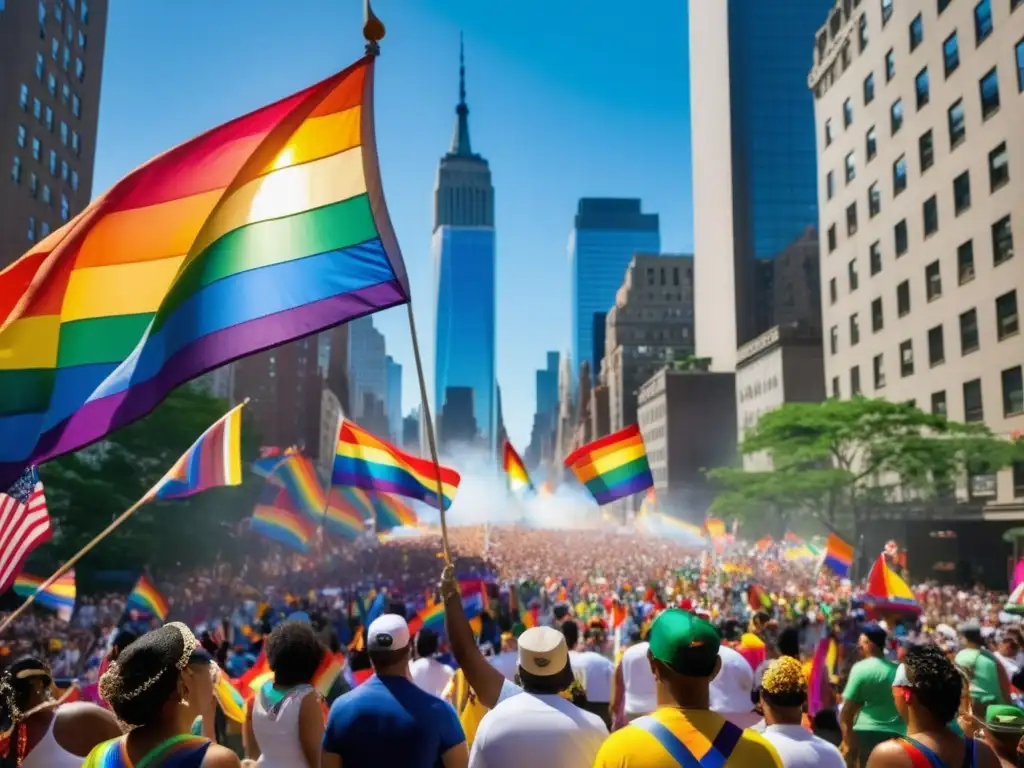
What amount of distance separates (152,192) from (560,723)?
435 cm

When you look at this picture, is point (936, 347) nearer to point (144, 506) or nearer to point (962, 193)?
point (962, 193)

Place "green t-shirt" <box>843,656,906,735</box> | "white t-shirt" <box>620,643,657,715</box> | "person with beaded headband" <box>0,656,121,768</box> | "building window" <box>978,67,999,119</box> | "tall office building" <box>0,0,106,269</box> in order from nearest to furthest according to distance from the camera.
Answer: "person with beaded headband" <box>0,656,121,768</box> → "green t-shirt" <box>843,656,906,735</box> → "white t-shirt" <box>620,643,657,715</box> → "building window" <box>978,67,999,119</box> → "tall office building" <box>0,0,106,269</box>

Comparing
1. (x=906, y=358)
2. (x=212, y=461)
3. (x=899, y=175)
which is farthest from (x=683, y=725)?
(x=899, y=175)

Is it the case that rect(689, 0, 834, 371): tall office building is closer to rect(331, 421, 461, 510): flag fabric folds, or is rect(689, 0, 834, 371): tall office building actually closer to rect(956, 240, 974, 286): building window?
rect(956, 240, 974, 286): building window

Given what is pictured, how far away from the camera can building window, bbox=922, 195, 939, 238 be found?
1619 inches

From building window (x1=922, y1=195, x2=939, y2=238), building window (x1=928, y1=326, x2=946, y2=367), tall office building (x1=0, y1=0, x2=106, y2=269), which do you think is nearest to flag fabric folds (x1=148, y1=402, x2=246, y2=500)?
building window (x1=928, y1=326, x2=946, y2=367)

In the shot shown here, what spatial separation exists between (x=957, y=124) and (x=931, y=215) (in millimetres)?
4092

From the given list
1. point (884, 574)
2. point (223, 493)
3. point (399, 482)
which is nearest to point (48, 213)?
point (223, 493)

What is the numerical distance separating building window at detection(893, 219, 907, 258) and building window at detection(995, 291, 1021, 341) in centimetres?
925

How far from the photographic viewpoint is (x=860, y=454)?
4975 cm

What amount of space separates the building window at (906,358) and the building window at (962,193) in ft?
23.1

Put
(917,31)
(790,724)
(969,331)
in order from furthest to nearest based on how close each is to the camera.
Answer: (917,31) < (969,331) < (790,724)

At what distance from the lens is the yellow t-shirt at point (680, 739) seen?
309cm

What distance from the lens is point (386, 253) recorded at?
5.89m
